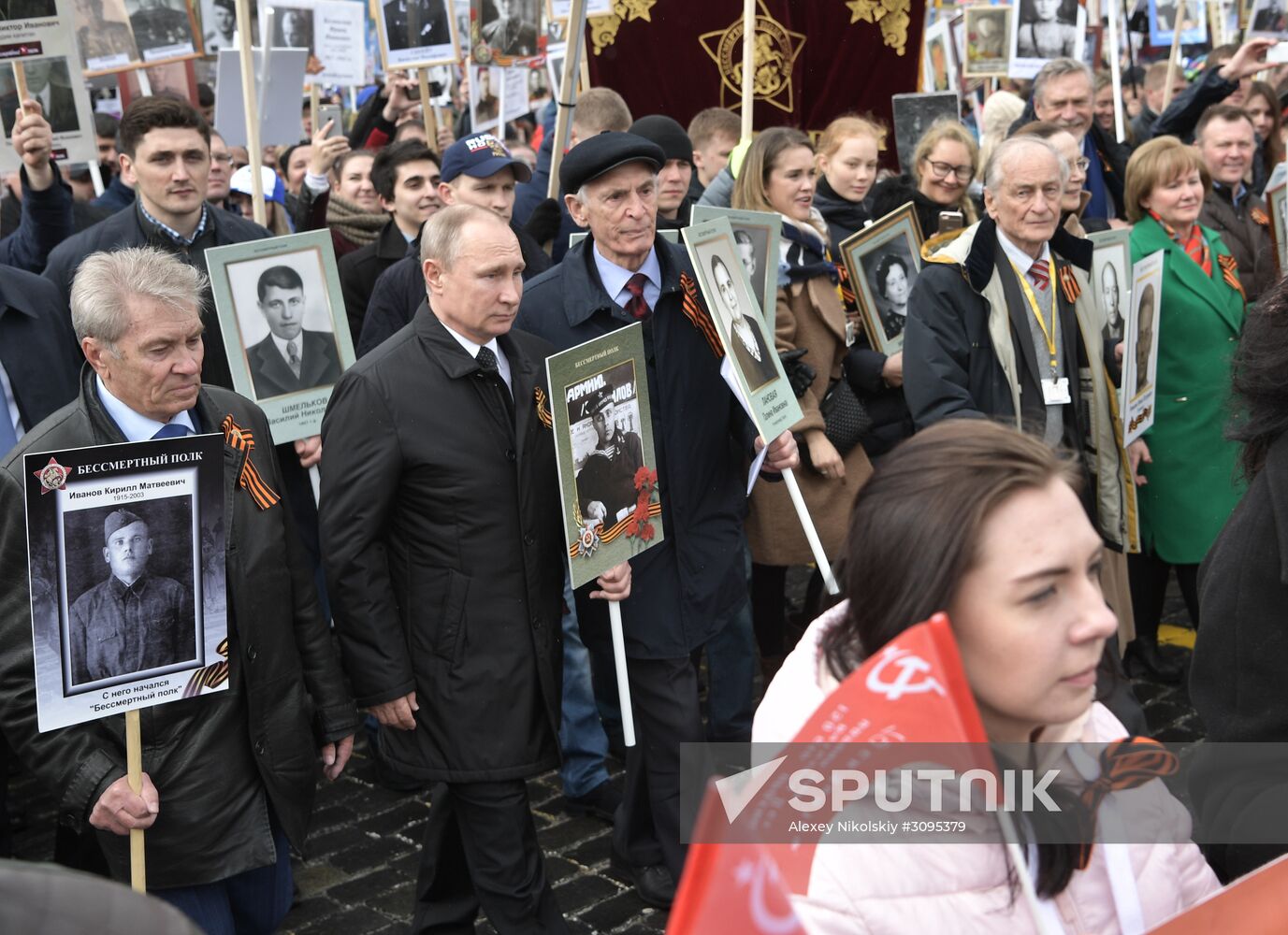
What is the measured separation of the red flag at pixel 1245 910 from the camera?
1.73 meters

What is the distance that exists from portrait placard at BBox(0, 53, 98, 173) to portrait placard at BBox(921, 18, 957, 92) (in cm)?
822

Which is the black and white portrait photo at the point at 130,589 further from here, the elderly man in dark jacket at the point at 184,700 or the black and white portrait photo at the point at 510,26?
the black and white portrait photo at the point at 510,26

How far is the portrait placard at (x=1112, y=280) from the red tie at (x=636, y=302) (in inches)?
84.9

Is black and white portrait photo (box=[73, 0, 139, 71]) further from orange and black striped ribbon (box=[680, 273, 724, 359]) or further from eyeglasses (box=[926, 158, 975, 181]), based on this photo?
orange and black striped ribbon (box=[680, 273, 724, 359])

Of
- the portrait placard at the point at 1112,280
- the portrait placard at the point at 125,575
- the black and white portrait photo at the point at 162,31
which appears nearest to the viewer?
the portrait placard at the point at 125,575

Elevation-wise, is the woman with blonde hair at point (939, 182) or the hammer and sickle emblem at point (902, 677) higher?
the woman with blonde hair at point (939, 182)

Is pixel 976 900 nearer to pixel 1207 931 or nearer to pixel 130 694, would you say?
pixel 1207 931

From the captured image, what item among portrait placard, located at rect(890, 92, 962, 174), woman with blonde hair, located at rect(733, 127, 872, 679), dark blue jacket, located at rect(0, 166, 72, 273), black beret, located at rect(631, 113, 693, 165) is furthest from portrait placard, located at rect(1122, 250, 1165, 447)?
dark blue jacket, located at rect(0, 166, 72, 273)

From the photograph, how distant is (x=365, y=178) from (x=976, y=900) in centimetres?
612

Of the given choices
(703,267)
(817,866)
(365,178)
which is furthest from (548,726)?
(365,178)

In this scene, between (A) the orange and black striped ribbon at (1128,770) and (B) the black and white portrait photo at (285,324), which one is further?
(B) the black and white portrait photo at (285,324)

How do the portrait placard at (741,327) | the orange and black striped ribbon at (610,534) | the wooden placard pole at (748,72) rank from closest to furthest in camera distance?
the orange and black striped ribbon at (610,534), the portrait placard at (741,327), the wooden placard pole at (748,72)

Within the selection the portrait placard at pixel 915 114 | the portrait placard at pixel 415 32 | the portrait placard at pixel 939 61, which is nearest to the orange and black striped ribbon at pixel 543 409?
the portrait placard at pixel 415 32

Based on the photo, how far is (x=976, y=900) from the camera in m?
1.82
